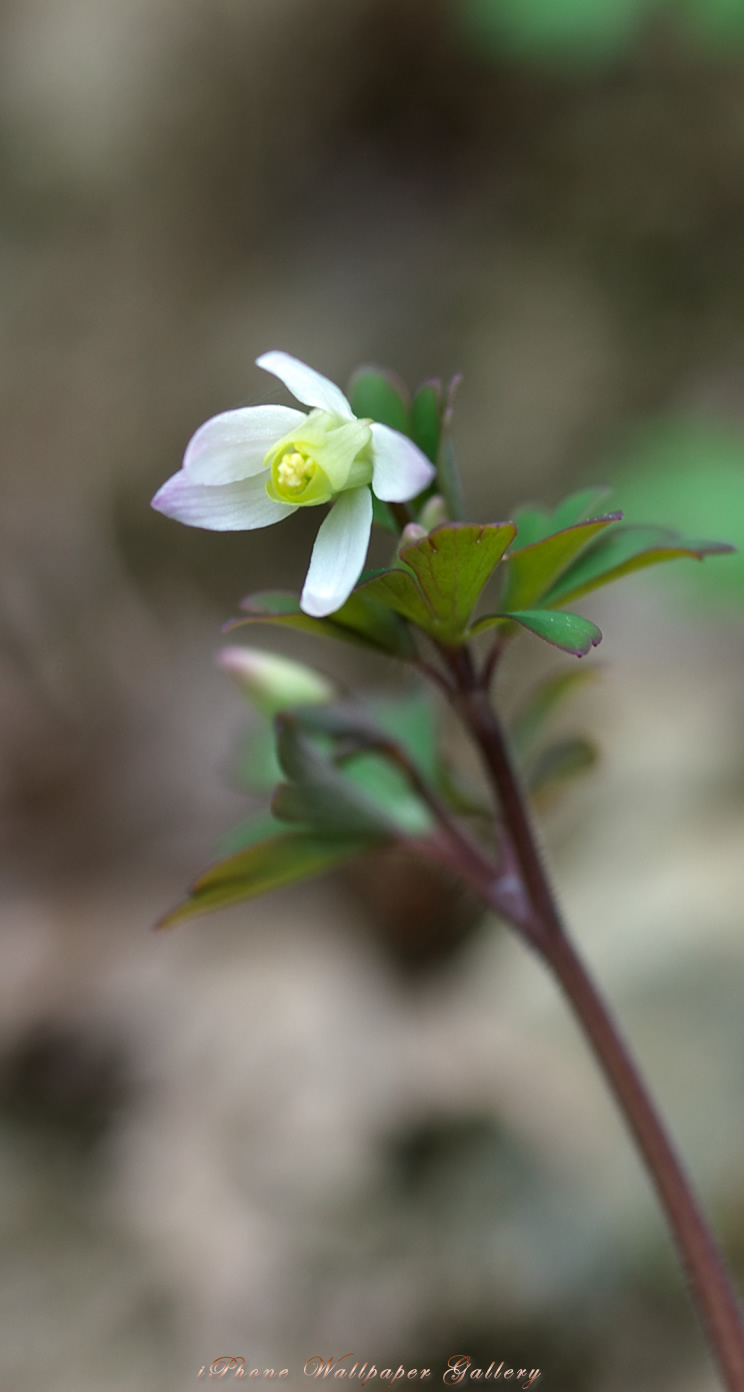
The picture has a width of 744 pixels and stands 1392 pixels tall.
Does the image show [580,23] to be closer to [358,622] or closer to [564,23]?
[564,23]

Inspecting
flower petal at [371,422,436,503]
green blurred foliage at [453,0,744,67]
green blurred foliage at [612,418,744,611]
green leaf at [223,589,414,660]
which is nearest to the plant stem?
green leaf at [223,589,414,660]

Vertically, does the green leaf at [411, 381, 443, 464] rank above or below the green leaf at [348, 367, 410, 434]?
below

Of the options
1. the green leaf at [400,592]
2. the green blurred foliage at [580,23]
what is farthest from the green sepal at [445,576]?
the green blurred foliage at [580,23]

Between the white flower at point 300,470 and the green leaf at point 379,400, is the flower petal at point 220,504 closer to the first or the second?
the white flower at point 300,470

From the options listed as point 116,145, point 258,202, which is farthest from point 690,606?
point 116,145

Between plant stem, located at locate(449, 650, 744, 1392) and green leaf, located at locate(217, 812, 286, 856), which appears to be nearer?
plant stem, located at locate(449, 650, 744, 1392)

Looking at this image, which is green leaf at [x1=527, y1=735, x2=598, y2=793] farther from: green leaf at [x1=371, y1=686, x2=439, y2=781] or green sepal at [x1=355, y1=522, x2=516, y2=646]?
green sepal at [x1=355, y1=522, x2=516, y2=646]
